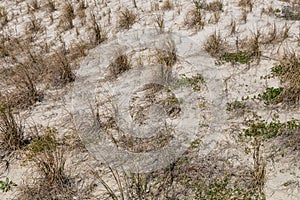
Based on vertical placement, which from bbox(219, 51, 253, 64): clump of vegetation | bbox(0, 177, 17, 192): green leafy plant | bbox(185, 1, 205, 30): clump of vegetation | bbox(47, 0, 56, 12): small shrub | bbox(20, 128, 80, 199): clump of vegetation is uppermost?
bbox(47, 0, 56, 12): small shrub

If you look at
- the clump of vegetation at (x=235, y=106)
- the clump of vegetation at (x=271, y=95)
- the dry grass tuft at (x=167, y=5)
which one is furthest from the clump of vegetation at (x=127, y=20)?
the clump of vegetation at (x=271, y=95)

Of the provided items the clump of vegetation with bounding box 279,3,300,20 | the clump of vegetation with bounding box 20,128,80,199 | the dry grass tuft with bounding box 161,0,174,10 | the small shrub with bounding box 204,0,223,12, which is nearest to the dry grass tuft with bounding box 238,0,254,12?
the small shrub with bounding box 204,0,223,12

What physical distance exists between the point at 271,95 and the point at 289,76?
0.40 metres

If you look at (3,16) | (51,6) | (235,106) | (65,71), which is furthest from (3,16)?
(235,106)

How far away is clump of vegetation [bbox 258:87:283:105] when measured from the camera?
13.0ft

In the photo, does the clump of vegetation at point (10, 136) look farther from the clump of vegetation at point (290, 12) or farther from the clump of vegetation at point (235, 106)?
the clump of vegetation at point (290, 12)

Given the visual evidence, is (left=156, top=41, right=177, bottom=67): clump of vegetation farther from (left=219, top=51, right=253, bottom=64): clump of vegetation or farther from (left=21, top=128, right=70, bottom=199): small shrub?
(left=21, top=128, right=70, bottom=199): small shrub

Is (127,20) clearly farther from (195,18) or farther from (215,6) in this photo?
(215,6)

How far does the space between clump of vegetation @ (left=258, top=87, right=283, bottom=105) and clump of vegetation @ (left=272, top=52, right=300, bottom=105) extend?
0.24 feet

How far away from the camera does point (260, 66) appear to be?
15.3ft

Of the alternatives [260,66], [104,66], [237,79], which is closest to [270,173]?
[237,79]

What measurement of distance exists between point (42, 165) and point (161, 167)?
3.85ft

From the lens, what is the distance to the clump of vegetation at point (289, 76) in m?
3.82

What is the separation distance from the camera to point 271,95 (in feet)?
13.2
